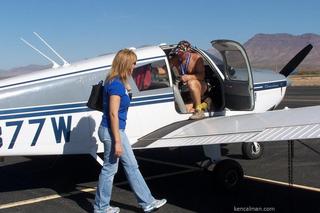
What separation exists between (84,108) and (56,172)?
213cm

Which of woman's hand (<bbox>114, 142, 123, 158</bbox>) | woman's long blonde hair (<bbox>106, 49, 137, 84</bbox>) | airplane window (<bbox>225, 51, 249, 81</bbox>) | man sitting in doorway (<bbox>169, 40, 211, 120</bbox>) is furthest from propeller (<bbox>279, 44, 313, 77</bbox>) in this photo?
woman's hand (<bbox>114, 142, 123, 158</bbox>)

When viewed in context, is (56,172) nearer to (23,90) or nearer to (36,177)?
(36,177)

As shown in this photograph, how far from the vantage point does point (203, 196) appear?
6074mm

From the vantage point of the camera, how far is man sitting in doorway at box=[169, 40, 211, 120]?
7057 millimetres

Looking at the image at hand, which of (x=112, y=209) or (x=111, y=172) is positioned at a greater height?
(x=111, y=172)

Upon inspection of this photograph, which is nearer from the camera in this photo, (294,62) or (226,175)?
(226,175)

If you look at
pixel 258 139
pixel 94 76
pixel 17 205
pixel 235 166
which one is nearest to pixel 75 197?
pixel 17 205

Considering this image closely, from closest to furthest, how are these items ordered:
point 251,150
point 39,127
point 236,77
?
point 39,127 < point 236,77 < point 251,150

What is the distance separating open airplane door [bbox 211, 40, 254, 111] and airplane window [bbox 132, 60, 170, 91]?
1.26m

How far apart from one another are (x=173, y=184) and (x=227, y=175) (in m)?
0.87

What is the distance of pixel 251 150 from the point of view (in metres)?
8.25

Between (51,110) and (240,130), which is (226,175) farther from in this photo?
(51,110)

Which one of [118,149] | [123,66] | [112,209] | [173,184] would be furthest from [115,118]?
[173,184]

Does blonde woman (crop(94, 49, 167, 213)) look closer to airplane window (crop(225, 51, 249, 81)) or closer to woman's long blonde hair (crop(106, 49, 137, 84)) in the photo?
woman's long blonde hair (crop(106, 49, 137, 84))
